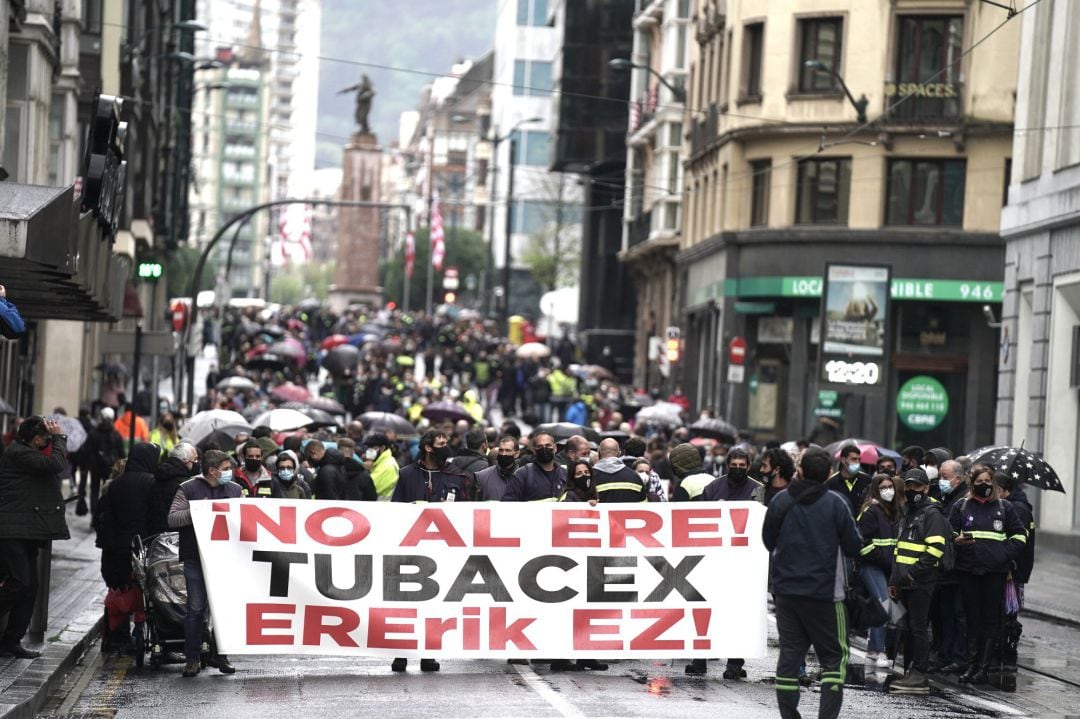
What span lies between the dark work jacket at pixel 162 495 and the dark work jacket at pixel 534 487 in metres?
2.71

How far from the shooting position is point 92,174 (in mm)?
20312

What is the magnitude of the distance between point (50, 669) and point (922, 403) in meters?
34.0

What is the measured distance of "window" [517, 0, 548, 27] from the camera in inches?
5084

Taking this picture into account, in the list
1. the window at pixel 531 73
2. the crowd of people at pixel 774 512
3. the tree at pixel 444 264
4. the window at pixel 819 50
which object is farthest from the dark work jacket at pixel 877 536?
the tree at pixel 444 264

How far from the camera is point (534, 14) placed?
129 meters

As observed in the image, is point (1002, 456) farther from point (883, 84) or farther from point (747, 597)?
point (883, 84)

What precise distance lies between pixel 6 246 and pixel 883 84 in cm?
3429

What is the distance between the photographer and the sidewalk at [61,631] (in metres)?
13.0

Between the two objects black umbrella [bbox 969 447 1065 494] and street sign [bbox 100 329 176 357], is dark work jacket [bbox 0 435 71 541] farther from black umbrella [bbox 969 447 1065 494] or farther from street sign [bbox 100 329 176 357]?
street sign [bbox 100 329 176 357]

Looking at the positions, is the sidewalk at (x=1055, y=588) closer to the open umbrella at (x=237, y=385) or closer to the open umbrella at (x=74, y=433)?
the open umbrella at (x=74, y=433)

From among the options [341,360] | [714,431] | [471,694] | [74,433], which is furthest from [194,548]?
[341,360]

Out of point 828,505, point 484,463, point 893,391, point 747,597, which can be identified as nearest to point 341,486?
point 484,463

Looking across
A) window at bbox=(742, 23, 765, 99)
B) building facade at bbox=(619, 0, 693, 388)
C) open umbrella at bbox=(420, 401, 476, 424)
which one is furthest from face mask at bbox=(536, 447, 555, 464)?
building facade at bbox=(619, 0, 693, 388)

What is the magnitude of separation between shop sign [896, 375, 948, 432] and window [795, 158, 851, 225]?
438cm
